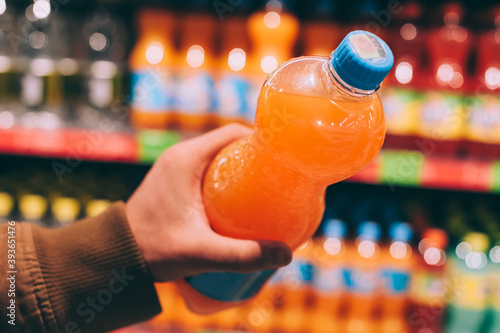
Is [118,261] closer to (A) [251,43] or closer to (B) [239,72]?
(B) [239,72]

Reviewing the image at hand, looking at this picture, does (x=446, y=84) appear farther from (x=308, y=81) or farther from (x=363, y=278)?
(x=308, y=81)

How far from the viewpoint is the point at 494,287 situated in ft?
4.69

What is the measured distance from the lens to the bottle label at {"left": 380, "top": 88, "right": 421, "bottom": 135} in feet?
4.66

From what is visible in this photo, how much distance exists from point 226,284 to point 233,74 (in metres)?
0.84

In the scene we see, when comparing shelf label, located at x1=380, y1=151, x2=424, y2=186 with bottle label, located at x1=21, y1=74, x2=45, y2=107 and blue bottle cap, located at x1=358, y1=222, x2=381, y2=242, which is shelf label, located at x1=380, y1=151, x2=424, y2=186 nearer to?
blue bottle cap, located at x1=358, y1=222, x2=381, y2=242

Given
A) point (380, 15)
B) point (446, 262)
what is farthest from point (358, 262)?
point (380, 15)

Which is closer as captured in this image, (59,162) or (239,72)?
(239,72)

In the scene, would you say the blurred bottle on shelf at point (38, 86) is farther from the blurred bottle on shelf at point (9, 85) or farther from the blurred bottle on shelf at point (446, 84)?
the blurred bottle on shelf at point (446, 84)

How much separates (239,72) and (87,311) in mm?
944

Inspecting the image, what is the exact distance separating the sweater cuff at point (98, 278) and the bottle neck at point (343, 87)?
1.34 feet

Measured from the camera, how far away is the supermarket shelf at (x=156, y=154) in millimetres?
1299

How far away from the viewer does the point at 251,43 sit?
1573 millimetres

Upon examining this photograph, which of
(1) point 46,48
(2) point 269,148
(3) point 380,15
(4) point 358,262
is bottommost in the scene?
(4) point 358,262

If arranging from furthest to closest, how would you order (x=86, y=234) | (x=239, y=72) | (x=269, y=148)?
1. (x=239, y=72)
2. (x=86, y=234)
3. (x=269, y=148)
